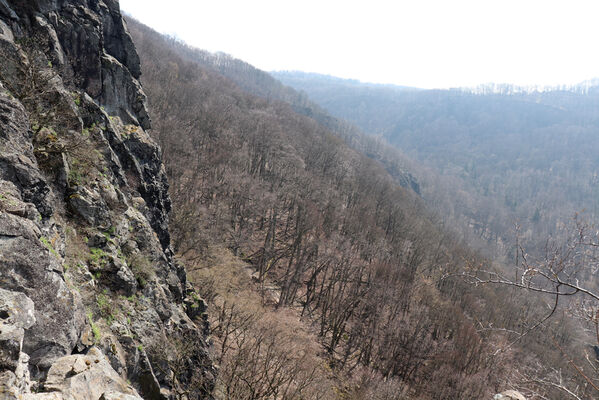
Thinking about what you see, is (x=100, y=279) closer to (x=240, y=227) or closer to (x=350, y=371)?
(x=350, y=371)

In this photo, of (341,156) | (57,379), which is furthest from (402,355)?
(341,156)

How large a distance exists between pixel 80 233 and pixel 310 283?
35.8 meters

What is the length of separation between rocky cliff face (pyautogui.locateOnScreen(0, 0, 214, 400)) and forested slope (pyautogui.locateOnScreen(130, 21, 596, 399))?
16.9ft

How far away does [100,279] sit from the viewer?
1028cm

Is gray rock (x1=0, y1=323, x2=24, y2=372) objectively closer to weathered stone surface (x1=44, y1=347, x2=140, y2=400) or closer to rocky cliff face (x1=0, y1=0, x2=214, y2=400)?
rocky cliff face (x1=0, y1=0, x2=214, y2=400)

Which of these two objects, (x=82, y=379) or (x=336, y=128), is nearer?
(x=82, y=379)

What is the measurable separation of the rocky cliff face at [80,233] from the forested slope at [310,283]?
16.9ft

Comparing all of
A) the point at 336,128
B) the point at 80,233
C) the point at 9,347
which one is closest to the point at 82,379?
the point at 9,347

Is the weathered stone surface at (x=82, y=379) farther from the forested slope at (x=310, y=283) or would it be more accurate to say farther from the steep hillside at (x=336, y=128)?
the steep hillside at (x=336, y=128)

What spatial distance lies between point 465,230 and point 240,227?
128 metres

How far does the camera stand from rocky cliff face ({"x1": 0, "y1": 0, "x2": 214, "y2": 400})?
612 cm

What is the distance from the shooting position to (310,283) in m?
43.5

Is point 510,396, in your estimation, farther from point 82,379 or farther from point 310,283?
point 310,283

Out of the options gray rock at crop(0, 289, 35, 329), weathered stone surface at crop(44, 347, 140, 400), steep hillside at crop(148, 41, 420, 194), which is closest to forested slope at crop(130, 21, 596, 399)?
weathered stone surface at crop(44, 347, 140, 400)
